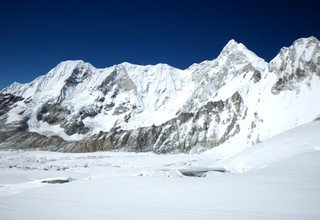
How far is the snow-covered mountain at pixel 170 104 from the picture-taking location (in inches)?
3924

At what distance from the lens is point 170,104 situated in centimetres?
17000

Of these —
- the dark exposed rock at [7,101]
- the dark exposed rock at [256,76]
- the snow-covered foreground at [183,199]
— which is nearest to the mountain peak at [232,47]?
the dark exposed rock at [256,76]

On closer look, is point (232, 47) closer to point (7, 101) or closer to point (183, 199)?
point (7, 101)

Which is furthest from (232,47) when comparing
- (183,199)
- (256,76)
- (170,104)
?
(183,199)

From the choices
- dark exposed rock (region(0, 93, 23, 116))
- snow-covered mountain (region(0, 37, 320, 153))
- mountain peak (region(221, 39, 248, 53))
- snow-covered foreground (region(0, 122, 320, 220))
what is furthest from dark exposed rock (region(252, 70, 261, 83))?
dark exposed rock (region(0, 93, 23, 116))

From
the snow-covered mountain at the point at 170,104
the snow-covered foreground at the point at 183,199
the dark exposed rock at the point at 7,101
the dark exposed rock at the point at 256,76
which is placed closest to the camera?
the snow-covered foreground at the point at 183,199

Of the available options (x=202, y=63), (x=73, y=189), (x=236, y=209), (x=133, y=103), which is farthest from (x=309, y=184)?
(x=202, y=63)

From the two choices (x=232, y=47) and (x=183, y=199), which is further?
(x=232, y=47)

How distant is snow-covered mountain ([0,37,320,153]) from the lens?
99.7 m

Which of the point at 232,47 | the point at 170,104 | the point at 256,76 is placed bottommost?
the point at 170,104

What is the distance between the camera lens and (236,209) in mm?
7699

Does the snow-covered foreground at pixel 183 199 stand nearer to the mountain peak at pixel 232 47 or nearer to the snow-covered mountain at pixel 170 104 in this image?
the snow-covered mountain at pixel 170 104

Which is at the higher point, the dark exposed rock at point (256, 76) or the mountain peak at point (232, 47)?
the mountain peak at point (232, 47)

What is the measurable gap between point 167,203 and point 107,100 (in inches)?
6753
